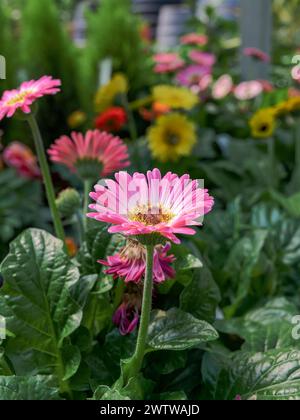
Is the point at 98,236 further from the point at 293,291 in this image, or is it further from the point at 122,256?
the point at 293,291

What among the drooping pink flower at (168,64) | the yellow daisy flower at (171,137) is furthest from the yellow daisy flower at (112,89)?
the drooping pink flower at (168,64)

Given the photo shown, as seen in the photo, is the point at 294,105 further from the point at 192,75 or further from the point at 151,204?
the point at 151,204

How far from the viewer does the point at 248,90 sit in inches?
72.1

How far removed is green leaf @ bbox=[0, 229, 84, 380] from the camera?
683 millimetres

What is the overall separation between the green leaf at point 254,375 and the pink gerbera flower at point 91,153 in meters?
0.28

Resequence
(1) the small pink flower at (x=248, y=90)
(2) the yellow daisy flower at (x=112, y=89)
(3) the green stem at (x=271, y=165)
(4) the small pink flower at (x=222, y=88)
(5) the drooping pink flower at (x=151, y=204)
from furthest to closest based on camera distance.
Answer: (4) the small pink flower at (x=222, y=88) < (1) the small pink flower at (x=248, y=90) < (2) the yellow daisy flower at (x=112, y=89) < (3) the green stem at (x=271, y=165) < (5) the drooping pink flower at (x=151, y=204)

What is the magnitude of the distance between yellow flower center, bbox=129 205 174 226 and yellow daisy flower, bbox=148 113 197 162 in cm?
93

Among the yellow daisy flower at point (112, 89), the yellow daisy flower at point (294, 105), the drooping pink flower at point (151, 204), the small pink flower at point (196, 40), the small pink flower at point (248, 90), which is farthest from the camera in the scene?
the small pink flower at point (196, 40)

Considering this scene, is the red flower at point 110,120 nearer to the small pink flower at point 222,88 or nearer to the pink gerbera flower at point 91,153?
the small pink flower at point 222,88

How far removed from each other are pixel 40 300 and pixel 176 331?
16 centimetres

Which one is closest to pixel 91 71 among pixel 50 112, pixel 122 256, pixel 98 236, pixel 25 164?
pixel 50 112

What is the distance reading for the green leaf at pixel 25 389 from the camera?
589 mm

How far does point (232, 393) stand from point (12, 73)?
1413 millimetres

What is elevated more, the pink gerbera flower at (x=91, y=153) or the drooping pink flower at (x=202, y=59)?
the drooping pink flower at (x=202, y=59)
